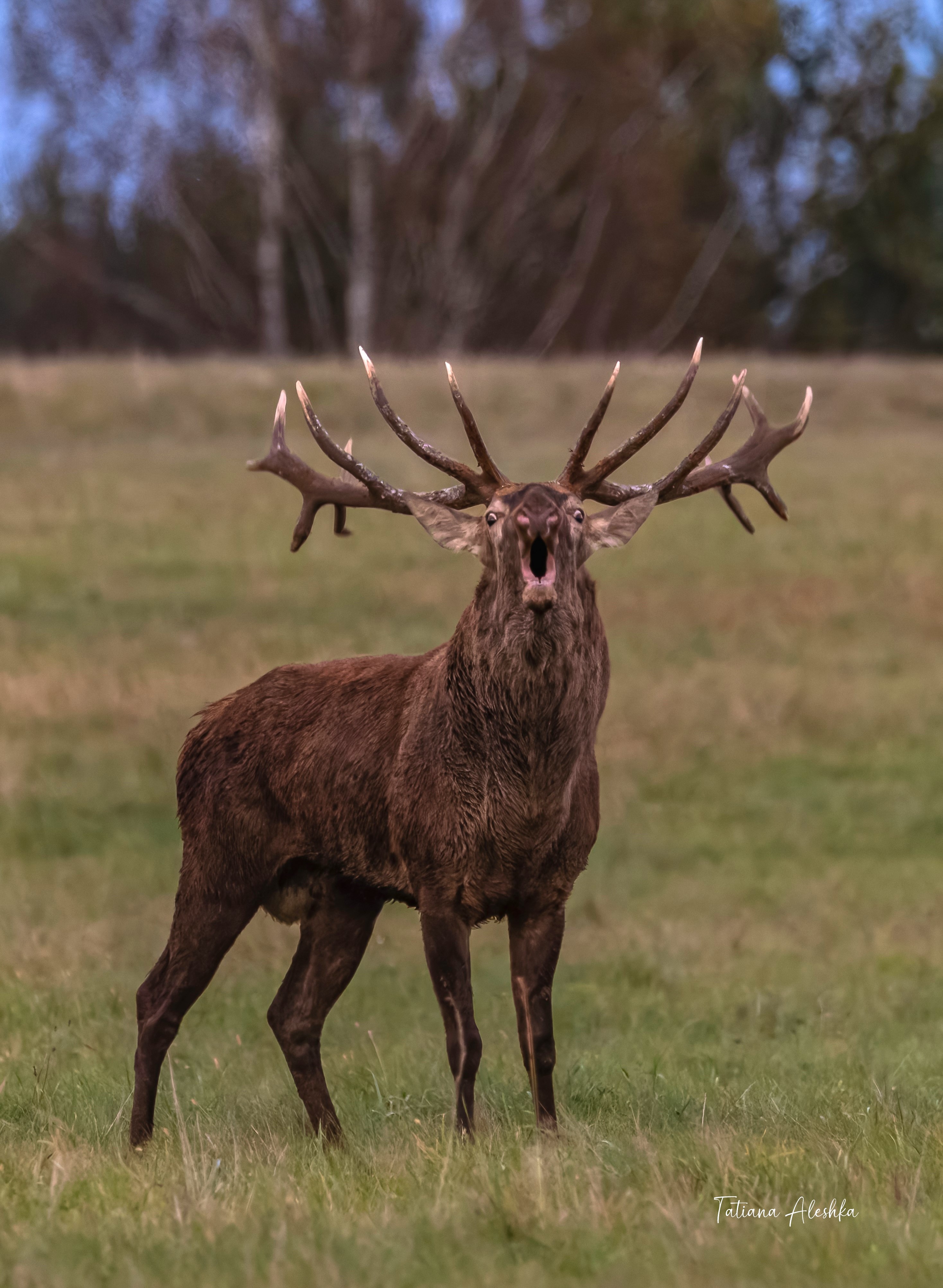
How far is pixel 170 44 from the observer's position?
35.2 metres

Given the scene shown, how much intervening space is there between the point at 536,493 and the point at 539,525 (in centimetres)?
17

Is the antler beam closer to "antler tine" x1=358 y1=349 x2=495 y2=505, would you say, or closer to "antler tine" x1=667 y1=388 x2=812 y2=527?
"antler tine" x1=358 y1=349 x2=495 y2=505

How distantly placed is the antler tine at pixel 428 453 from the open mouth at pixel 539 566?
540 mm

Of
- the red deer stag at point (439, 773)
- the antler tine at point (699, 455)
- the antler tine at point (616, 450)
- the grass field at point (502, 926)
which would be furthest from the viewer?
the antler tine at point (699, 455)

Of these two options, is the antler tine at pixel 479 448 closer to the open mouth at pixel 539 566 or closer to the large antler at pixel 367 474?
the large antler at pixel 367 474

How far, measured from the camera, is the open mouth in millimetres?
5727

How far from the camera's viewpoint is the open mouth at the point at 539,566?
573cm

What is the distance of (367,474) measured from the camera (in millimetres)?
6777

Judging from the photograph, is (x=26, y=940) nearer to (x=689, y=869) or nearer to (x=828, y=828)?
(x=689, y=869)

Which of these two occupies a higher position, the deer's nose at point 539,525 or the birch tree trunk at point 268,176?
the birch tree trunk at point 268,176

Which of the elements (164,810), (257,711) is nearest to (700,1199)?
(257,711)

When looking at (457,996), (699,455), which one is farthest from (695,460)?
(457,996)

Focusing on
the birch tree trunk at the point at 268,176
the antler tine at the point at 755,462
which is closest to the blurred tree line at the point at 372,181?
the birch tree trunk at the point at 268,176

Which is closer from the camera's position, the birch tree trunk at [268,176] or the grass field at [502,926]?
the grass field at [502,926]
